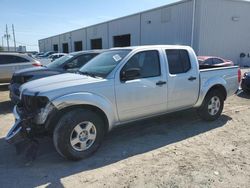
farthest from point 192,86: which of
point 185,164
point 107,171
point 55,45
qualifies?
point 55,45

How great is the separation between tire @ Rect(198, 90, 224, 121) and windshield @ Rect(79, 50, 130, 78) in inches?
94.8

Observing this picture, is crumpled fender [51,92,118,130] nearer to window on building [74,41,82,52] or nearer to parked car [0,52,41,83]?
parked car [0,52,41,83]

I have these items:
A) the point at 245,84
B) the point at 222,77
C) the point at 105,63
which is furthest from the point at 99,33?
the point at 105,63

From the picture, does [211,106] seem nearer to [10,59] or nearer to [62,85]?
[62,85]

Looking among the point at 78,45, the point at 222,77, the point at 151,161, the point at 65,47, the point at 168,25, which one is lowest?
the point at 151,161

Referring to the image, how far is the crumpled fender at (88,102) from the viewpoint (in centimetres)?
390

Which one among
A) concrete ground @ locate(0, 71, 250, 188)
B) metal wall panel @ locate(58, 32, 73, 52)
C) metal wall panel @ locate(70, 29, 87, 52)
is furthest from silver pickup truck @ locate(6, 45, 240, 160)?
metal wall panel @ locate(58, 32, 73, 52)

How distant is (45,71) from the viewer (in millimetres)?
7820

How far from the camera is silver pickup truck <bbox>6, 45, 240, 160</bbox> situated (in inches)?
156

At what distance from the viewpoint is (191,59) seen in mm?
5598

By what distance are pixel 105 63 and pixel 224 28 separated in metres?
21.4

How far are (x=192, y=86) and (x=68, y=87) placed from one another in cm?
279

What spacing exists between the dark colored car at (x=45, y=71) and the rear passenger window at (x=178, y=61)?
254 centimetres

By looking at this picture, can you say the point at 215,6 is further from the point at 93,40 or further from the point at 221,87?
the point at 93,40
